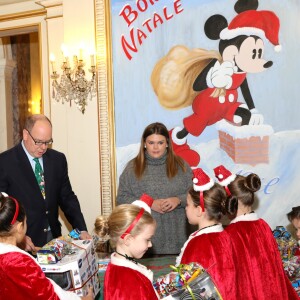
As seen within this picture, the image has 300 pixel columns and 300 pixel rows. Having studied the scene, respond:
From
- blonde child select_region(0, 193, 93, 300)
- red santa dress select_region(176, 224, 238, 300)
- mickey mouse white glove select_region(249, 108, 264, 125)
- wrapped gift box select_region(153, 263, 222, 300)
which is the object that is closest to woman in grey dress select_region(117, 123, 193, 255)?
red santa dress select_region(176, 224, 238, 300)

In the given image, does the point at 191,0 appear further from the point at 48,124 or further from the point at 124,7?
the point at 48,124

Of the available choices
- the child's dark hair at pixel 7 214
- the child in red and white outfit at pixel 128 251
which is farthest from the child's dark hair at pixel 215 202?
the child's dark hair at pixel 7 214

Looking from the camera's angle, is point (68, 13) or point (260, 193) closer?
point (260, 193)

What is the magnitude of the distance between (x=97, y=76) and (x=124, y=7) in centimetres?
75

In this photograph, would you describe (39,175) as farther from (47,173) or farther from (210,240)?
(210,240)

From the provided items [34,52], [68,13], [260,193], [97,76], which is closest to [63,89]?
[97,76]

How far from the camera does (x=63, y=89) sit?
501 centimetres

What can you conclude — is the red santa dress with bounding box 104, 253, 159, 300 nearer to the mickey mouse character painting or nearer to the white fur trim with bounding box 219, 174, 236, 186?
the white fur trim with bounding box 219, 174, 236, 186

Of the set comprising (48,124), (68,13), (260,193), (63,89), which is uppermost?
(68,13)

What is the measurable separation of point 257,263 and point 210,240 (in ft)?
1.18

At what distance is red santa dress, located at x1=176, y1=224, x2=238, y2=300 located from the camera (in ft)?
7.60

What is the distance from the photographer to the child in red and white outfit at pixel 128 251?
77.0 inches

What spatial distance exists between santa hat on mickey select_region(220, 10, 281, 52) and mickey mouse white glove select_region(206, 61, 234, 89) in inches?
10.4

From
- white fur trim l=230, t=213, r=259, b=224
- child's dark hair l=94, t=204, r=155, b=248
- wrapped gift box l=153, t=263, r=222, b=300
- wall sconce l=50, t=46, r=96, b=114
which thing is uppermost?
wall sconce l=50, t=46, r=96, b=114
